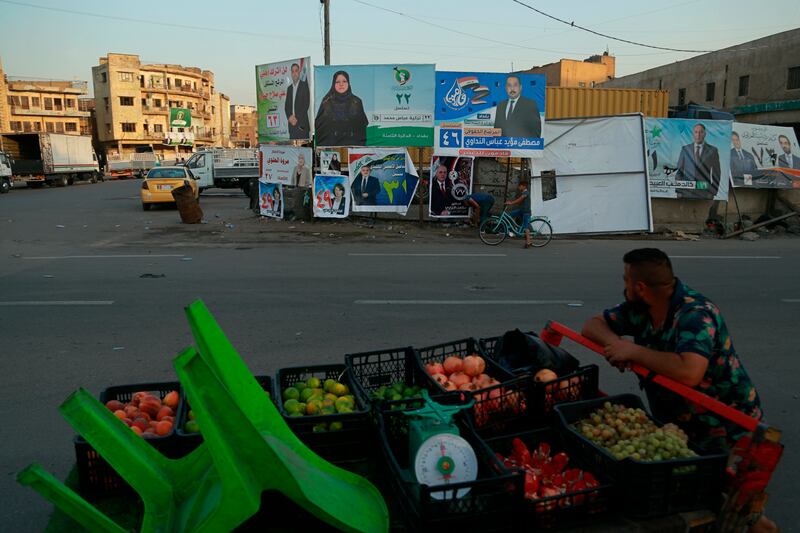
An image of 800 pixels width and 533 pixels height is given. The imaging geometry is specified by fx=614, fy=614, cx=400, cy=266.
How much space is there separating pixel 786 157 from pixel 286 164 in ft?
45.6

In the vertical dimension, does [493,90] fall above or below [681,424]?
above

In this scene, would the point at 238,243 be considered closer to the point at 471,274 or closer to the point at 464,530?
the point at 471,274

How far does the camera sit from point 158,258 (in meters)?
11.7

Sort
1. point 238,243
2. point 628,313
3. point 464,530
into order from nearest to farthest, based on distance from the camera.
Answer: point 464,530, point 628,313, point 238,243

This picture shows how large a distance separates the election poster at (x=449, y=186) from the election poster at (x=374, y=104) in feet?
2.40

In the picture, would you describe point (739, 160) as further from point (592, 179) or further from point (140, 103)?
point (140, 103)

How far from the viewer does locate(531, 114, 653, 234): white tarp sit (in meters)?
15.2

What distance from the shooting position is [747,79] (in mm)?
33906

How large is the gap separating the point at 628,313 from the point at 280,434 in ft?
6.47

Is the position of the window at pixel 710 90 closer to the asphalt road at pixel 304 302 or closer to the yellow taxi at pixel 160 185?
the asphalt road at pixel 304 302

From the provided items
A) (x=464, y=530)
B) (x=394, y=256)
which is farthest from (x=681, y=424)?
(x=394, y=256)

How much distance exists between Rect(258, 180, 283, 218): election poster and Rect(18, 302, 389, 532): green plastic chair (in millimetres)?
16207

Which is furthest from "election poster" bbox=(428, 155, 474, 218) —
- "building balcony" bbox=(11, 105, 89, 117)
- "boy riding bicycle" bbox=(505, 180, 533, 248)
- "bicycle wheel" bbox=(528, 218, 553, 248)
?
"building balcony" bbox=(11, 105, 89, 117)

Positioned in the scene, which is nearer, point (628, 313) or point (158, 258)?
point (628, 313)
